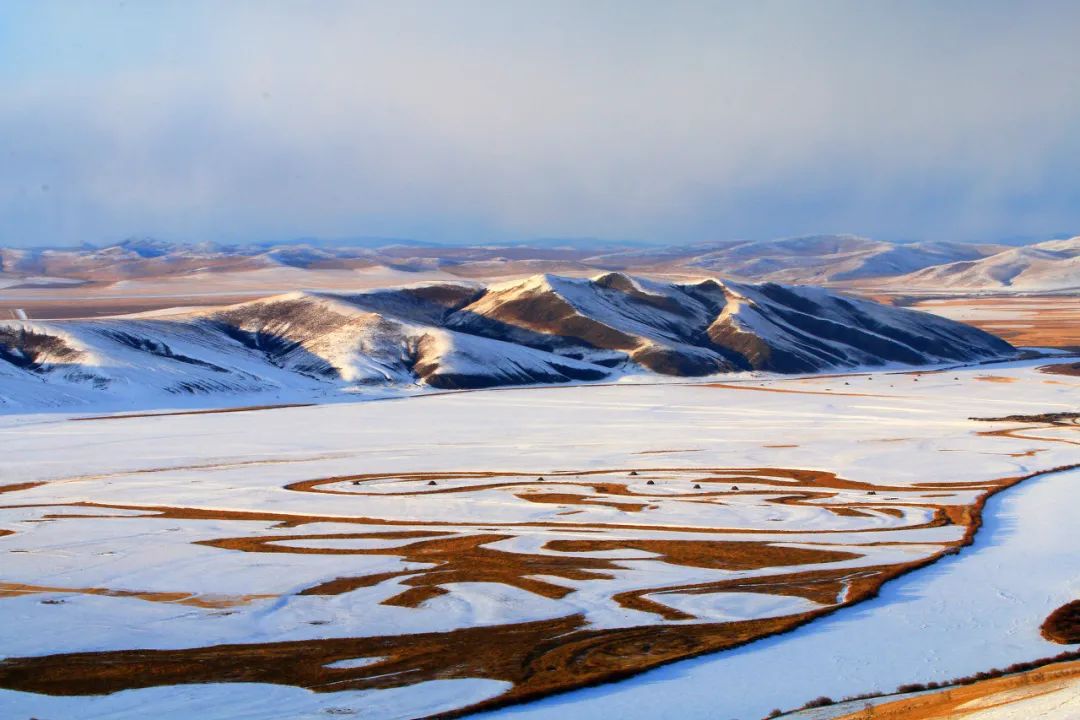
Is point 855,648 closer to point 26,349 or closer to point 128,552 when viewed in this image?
point 128,552

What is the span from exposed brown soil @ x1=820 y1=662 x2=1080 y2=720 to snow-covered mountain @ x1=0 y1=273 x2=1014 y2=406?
55370 mm

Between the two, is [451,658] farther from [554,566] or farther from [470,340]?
[470,340]

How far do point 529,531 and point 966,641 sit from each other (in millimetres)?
12354

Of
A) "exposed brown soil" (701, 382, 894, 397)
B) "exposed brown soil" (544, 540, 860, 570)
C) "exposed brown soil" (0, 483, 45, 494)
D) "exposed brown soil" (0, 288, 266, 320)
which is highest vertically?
"exposed brown soil" (0, 288, 266, 320)

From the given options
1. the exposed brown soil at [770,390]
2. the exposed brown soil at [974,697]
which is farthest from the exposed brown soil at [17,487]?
the exposed brown soil at [770,390]

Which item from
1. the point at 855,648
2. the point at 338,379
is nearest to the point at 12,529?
the point at 855,648

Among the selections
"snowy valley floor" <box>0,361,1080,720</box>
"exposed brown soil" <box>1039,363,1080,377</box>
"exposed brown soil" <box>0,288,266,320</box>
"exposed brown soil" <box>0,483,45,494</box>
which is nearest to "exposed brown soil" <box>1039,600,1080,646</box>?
"snowy valley floor" <box>0,361,1080,720</box>

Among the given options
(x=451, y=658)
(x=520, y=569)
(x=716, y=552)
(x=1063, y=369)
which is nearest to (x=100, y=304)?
(x=1063, y=369)

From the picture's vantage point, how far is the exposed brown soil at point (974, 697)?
51.4 ft

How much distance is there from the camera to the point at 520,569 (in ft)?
84.7

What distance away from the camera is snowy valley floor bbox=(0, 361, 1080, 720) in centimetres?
1853

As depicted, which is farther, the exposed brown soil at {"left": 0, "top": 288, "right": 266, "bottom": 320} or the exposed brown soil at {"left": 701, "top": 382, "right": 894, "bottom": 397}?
the exposed brown soil at {"left": 0, "top": 288, "right": 266, "bottom": 320}

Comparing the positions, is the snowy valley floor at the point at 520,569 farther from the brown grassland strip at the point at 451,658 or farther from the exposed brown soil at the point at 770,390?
the exposed brown soil at the point at 770,390

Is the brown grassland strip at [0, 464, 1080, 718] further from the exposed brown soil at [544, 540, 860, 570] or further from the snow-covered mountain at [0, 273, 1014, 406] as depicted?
the snow-covered mountain at [0, 273, 1014, 406]
